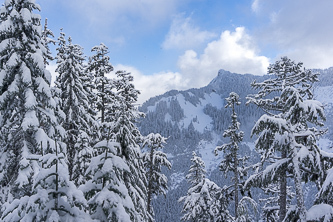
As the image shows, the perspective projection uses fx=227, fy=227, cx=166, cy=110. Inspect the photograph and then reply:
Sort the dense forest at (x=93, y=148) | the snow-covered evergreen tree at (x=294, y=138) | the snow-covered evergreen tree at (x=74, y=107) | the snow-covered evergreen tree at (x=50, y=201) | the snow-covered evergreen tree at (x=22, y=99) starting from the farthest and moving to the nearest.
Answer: the snow-covered evergreen tree at (x=74, y=107) < the snow-covered evergreen tree at (x=22, y=99) < the snow-covered evergreen tree at (x=294, y=138) < the dense forest at (x=93, y=148) < the snow-covered evergreen tree at (x=50, y=201)

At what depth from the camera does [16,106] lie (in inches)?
429

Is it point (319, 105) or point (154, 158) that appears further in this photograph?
point (154, 158)

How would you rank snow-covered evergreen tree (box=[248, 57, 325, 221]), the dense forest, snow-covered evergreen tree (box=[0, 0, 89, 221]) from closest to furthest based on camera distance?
the dense forest < snow-covered evergreen tree (box=[248, 57, 325, 221]) < snow-covered evergreen tree (box=[0, 0, 89, 221])

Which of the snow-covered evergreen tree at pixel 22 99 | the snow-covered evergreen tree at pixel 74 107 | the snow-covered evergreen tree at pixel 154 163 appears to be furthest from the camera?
the snow-covered evergreen tree at pixel 154 163

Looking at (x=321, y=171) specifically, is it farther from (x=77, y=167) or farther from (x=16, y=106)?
(x=77, y=167)

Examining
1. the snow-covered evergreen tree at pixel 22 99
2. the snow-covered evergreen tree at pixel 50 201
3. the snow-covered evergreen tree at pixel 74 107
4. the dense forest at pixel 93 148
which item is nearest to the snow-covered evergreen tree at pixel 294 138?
the dense forest at pixel 93 148

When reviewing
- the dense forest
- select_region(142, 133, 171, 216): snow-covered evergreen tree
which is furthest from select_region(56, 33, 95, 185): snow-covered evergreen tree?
select_region(142, 133, 171, 216): snow-covered evergreen tree

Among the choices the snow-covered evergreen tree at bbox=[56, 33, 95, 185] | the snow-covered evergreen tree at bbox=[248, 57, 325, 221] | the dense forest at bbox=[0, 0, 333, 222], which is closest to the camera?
the dense forest at bbox=[0, 0, 333, 222]

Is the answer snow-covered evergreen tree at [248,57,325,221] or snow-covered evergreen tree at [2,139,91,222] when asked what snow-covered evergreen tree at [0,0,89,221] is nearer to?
snow-covered evergreen tree at [2,139,91,222]

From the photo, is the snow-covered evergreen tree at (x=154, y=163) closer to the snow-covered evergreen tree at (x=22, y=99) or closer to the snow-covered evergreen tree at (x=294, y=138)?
the snow-covered evergreen tree at (x=22, y=99)

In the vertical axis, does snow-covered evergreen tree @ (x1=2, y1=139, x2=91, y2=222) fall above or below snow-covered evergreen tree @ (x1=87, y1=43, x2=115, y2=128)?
below

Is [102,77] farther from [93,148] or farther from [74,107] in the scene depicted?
[93,148]

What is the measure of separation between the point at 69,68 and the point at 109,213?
15.0m

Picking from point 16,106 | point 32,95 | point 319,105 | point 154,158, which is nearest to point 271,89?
point 319,105
